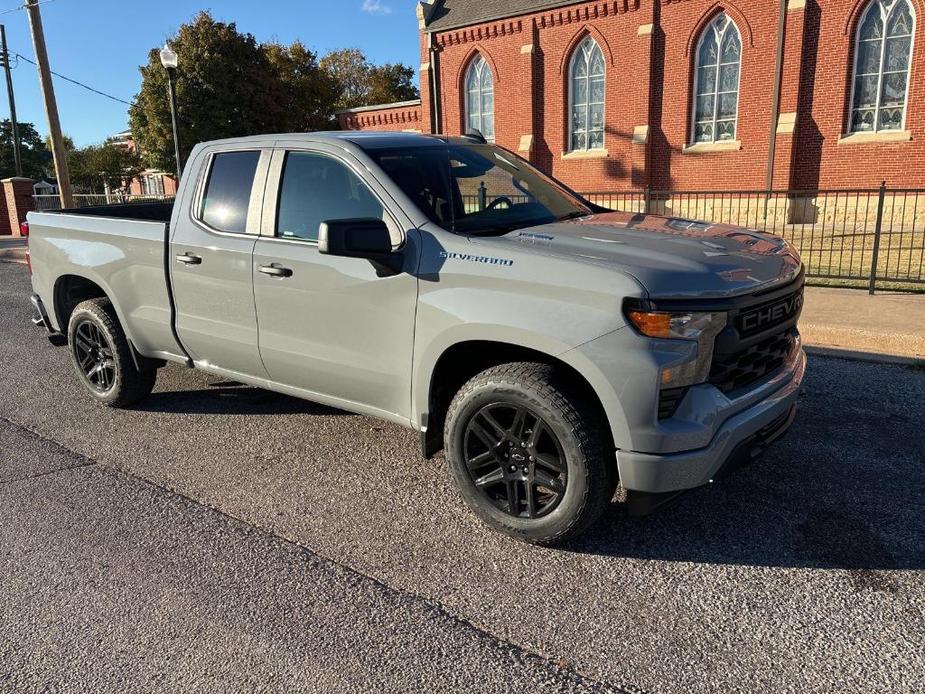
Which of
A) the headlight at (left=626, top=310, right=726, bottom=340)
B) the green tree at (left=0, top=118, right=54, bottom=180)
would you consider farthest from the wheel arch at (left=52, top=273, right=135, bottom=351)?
the green tree at (left=0, top=118, right=54, bottom=180)

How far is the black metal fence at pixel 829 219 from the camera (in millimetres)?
11883

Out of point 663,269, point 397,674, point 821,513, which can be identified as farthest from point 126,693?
point 821,513

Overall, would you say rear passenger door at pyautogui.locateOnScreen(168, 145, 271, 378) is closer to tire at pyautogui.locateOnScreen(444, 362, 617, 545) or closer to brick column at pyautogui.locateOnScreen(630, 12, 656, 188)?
tire at pyautogui.locateOnScreen(444, 362, 617, 545)

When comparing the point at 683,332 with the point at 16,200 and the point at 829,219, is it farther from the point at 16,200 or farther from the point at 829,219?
the point at 16,200

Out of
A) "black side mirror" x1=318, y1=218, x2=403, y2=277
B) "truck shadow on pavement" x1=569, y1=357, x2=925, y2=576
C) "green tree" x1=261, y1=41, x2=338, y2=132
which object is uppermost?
"green tree" x1=261, y1=41, x2=338, y2=132

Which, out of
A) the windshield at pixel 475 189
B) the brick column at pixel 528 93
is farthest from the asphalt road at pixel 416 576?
the brick column at pixel 528 93

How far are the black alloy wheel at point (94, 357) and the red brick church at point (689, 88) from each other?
18.4m

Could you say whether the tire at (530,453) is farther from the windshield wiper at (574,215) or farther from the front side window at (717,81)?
the front side window at (717,81)

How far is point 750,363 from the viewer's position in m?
3.30

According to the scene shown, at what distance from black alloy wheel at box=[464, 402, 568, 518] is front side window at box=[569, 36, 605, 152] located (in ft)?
70.1

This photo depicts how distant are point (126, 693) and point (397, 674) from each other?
929mm

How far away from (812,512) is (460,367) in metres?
1.92

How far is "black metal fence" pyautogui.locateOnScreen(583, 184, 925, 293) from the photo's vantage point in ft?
39.0

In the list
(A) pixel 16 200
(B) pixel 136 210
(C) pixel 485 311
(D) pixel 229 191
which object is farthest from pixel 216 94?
(C) pixel 485 311
